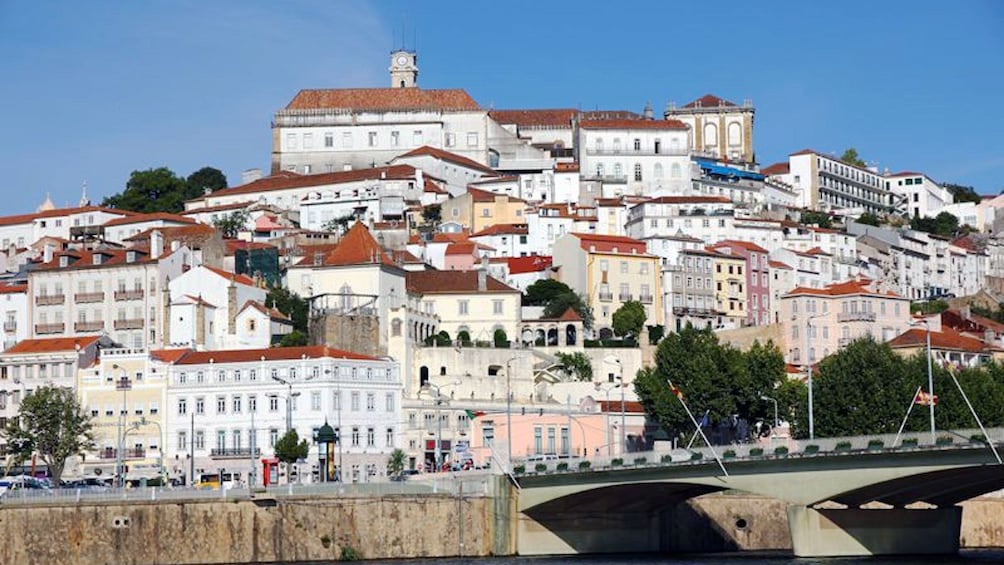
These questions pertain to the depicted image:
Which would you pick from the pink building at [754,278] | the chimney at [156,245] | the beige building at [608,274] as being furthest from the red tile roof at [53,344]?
the pink building at [754,278]

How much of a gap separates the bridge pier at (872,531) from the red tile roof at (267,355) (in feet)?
96.2

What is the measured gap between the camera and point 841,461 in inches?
2415

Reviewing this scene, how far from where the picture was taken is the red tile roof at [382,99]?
159m

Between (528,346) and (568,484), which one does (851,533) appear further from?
(528,346)

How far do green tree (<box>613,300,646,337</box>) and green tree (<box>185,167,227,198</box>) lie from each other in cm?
5811

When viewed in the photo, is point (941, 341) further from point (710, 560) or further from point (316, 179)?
point (316, 179)

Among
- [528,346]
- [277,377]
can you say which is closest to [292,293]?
[528,346]

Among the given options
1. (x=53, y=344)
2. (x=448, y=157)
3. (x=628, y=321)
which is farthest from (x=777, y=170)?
(x=53, y=344)

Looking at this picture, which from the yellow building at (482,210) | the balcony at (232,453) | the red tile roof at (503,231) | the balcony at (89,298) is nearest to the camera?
the balcony at (232,453)

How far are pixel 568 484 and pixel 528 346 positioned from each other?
3721 centimetres

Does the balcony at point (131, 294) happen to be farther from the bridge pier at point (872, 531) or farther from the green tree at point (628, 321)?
the bridge pier at point (872, 531)

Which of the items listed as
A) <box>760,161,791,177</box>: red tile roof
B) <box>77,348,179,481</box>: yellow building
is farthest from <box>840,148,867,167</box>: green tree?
<box>77,348,179,481</box>: yellow building

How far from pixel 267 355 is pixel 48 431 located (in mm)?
10777

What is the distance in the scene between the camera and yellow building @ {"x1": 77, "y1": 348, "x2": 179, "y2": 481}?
8800cm
